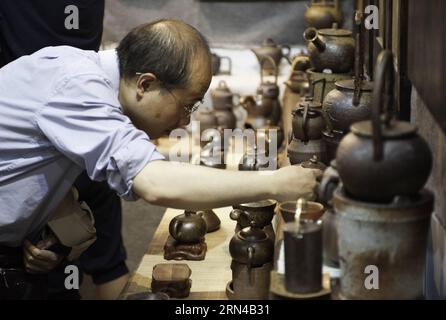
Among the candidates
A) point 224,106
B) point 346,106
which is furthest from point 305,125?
point 224,106

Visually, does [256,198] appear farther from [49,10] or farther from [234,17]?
[234,17]

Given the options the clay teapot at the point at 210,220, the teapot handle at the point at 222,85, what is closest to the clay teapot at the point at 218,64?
the teapot handle at the point at 222,85

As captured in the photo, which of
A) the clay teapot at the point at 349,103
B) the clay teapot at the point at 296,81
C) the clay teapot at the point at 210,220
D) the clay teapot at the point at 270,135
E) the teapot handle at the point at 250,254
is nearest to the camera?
the teapot handle at the point at 250,254

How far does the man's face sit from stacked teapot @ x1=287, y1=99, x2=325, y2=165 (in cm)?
69

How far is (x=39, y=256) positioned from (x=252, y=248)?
1.01m

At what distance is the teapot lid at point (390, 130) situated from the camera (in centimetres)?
203

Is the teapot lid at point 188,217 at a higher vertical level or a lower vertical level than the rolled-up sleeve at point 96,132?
lower

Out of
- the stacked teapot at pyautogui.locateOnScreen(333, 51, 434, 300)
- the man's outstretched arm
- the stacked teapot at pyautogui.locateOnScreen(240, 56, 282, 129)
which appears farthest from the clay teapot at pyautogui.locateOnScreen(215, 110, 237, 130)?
the stacked teapot at pyautogui.locateOnScreen(333, 51, 434, 300)

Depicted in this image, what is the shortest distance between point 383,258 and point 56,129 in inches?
48.1

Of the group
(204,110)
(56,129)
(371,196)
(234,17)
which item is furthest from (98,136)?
(234,17)

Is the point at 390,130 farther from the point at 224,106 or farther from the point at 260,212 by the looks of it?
the point at 224,106

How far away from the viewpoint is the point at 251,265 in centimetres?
285

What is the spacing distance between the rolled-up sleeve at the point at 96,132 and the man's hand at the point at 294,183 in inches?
15.9

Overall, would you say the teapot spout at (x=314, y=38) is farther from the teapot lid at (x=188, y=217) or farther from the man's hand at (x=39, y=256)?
the man's hand at (x=39, y=256)
